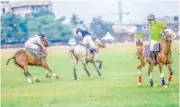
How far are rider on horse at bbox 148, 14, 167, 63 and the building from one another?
161 m

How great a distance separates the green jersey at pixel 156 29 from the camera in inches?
759

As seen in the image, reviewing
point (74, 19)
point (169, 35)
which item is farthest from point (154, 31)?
point (74, 19)

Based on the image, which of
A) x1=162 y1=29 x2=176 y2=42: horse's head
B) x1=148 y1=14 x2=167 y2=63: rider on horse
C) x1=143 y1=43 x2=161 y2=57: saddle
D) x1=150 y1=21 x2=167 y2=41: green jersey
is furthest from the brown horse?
x1=162 y1=29 x2=176 y2=42: horse's head

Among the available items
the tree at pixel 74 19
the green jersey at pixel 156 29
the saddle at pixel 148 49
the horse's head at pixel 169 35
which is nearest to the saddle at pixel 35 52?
the saddle at pixel 148 49

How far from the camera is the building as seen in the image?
601 feet

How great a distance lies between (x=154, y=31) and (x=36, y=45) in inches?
308

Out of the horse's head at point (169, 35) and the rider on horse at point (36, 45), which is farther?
the rider on horse at point (36, 45)

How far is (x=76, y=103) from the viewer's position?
15.3m

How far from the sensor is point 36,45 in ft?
86.1

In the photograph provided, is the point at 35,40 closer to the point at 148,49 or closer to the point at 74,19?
the point at 148,49

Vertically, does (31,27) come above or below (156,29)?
below

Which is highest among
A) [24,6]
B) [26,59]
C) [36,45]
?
[36,45]

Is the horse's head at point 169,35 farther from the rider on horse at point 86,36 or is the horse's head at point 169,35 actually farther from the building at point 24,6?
the building at point 24,6

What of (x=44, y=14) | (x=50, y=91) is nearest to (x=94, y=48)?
(x=50, y=91)
